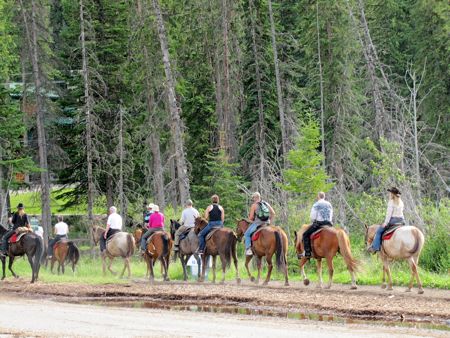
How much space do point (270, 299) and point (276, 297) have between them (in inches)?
16.0

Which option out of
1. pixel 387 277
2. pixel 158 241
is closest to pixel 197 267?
pixel 158 241

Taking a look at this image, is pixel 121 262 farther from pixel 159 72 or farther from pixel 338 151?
pixel 338 151

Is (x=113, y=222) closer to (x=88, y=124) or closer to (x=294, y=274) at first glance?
(x=294, y=274)

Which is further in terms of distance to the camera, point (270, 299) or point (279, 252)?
point (279, 252)

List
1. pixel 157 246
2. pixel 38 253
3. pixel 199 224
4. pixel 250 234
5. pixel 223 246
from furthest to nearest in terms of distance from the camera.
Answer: pixel 157 246, pixel 199 224, pixel 38 253, pixel 223 246, pixel 250 234

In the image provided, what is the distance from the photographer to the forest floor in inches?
784

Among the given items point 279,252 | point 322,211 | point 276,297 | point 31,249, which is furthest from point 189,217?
point 276,297

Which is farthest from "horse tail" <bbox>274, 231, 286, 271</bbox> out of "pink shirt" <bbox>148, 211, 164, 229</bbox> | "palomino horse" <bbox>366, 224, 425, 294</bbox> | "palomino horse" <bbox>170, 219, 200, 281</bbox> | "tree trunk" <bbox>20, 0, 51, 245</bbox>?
"tree trunk" <bbox>20, 0, 51, 245</bbox>

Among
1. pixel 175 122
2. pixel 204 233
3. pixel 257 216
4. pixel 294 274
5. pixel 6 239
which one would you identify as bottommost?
pixel 294 274

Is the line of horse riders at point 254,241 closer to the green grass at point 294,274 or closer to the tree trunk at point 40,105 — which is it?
the green grass at point 294,274

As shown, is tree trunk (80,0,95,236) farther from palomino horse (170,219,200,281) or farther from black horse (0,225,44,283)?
palomino horse (170,219,200,281)

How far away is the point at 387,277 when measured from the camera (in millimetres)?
25797

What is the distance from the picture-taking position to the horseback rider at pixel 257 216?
1075 inches

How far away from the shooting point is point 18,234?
1210 inches
